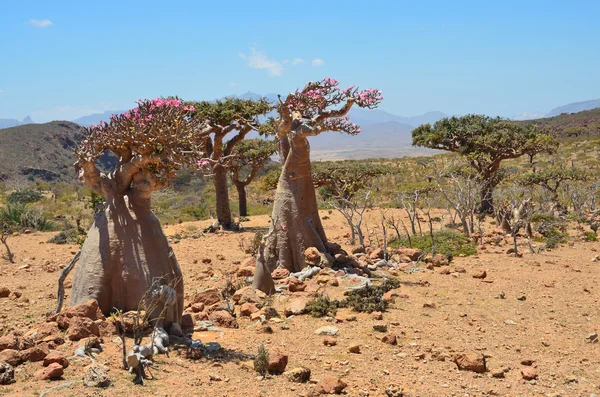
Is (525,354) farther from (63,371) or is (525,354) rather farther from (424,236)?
(424,236)

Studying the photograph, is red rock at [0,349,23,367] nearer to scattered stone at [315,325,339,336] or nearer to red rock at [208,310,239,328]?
red rock at [208,310,239,328]

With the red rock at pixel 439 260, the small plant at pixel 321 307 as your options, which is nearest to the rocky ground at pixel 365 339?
the small plant at pixel 321 307

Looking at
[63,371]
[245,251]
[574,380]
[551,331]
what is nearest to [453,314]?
[551,331]

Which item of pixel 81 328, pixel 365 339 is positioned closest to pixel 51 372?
pixel 81 328

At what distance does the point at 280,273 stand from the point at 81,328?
4.65 metres

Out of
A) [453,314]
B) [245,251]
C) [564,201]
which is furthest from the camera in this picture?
[564,201]

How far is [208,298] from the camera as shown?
8133mm

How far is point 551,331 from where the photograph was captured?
6.88m

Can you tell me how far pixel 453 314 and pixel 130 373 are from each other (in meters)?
4.60

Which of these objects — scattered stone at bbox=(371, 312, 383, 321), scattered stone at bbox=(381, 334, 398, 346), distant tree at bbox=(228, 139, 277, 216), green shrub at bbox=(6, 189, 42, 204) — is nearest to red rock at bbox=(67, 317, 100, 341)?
scattered stone at bbox=(381, 334, 398, 346)

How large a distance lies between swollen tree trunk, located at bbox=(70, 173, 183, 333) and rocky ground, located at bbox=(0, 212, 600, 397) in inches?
A: 14.5

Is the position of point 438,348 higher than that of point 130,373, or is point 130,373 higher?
point 130,373

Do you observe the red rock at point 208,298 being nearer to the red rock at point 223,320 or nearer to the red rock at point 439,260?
the red rock at point 223,320

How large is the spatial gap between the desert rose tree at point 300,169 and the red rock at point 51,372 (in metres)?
5.42
